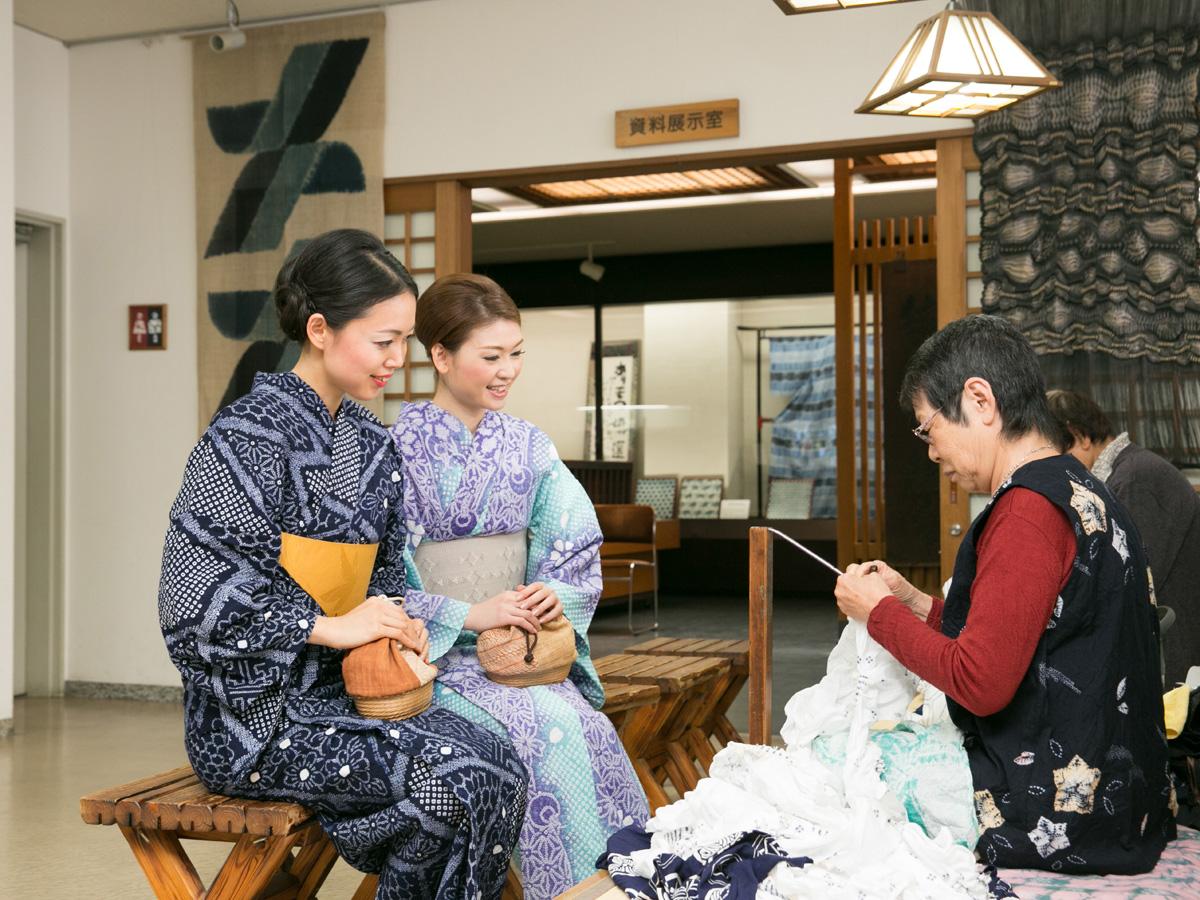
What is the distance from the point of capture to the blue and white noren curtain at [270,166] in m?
6.01

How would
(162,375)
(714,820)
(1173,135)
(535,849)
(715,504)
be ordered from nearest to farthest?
(714,820) < (535,849) < (1173,135) < (162,375) < (715,504)

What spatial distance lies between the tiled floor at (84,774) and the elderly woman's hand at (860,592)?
1.87 metres

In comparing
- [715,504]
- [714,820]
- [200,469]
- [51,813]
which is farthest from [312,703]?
[715,504]

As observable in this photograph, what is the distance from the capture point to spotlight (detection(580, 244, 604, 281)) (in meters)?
11.9

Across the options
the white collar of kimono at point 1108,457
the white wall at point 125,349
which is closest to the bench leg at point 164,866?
the white collar of kimono at point 1108,457

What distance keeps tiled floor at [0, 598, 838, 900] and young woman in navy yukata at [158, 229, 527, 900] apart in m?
1.25

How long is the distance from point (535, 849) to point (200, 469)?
1.00 meters

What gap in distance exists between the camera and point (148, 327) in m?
6.47

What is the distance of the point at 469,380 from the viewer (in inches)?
115

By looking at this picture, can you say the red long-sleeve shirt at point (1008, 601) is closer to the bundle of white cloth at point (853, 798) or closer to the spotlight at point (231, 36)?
the bundle of white cloth at point (853, 798)

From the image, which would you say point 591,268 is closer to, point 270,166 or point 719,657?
point 270,166

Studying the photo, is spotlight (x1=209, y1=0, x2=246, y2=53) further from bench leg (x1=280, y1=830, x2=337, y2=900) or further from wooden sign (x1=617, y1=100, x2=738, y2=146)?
bench leg (x1=280, y1=830, x2=337, y2=900)

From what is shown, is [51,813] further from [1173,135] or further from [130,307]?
[1173,135]

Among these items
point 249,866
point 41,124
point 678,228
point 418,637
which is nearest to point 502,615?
point 418,637
